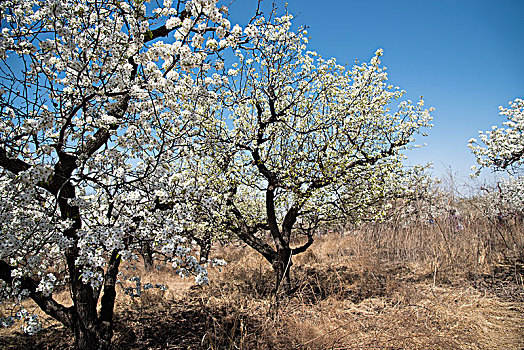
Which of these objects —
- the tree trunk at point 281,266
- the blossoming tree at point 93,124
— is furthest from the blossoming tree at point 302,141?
the blossoming tree at point 93,124

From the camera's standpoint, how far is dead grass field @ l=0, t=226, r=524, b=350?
3998 mm

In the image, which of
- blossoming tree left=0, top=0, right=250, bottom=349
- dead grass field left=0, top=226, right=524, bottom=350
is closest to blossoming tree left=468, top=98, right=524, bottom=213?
dead grass field left=0, top=226, right=524, bottom=350

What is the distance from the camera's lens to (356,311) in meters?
5.46

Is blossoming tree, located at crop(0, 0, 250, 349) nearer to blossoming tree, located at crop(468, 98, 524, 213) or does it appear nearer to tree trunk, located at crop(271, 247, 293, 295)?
tree trunk, located at crop(271, 247, 293, 295)

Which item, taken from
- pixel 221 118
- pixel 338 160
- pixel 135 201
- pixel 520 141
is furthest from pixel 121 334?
pixel 520 141

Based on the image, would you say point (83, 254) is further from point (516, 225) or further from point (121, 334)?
point (516, 225)

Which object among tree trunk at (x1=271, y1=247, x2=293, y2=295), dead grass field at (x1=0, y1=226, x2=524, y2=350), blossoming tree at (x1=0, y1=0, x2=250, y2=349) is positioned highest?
blossoming tree at (x1=0, y1=0, x2=250, y2=349)

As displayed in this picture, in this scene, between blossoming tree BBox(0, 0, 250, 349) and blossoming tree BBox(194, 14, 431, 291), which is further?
blossoming tree BBox(194, 14, 431, 291)

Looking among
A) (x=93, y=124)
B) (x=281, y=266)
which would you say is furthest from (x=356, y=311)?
(x=93, y=124)

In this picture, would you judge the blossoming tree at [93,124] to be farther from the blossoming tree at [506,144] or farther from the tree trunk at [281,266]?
the blossoming tree at [506,144]

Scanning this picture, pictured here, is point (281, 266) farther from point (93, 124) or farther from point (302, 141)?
point (93, 124)

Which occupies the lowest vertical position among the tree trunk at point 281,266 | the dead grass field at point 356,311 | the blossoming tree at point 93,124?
the dead grass field at point 356,311

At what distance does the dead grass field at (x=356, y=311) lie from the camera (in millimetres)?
3998

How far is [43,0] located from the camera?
9.75 ft
